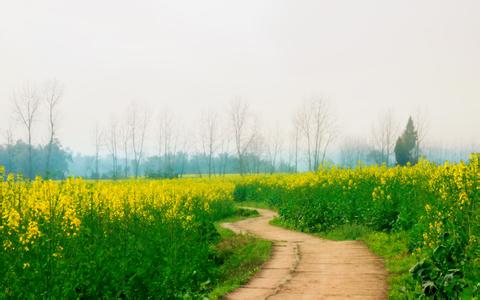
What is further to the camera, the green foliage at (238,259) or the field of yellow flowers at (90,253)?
the green foliage at (238,259)

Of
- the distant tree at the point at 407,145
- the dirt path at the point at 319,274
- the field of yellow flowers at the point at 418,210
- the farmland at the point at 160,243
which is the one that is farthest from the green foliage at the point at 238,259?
the distant tree at the point at 407,145

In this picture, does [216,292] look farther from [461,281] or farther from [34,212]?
[461,281]

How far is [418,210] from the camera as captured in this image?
11812mm

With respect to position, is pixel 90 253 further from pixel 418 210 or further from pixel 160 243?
pixel 418 210

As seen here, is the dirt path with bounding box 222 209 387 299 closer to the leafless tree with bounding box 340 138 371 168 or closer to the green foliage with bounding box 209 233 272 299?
the green foliage with bounding box 209 233 272 299

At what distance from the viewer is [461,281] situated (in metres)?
6.79

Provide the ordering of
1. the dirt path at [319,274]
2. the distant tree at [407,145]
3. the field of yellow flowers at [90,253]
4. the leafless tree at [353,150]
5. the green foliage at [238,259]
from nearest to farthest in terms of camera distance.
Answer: the field of yellow flowers at [90,253] < the dirt path at [319,274] < the green foliage at [238,259] < the distant tree at [407,145] < the leafless tree at [353,150]

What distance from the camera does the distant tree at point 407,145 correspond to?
→ 77.9 metres

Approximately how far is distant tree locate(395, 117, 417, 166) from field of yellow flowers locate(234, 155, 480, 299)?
6008 centimetres

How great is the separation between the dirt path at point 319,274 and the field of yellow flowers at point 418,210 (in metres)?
1.04

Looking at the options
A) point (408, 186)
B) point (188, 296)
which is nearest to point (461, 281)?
point (188, 296)

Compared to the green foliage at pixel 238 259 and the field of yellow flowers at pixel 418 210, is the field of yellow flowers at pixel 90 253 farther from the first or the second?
the field of yellow flowers at pixel 418 210

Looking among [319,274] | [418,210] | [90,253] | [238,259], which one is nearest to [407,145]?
[418,210]

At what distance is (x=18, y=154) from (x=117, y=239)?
95584 mm
